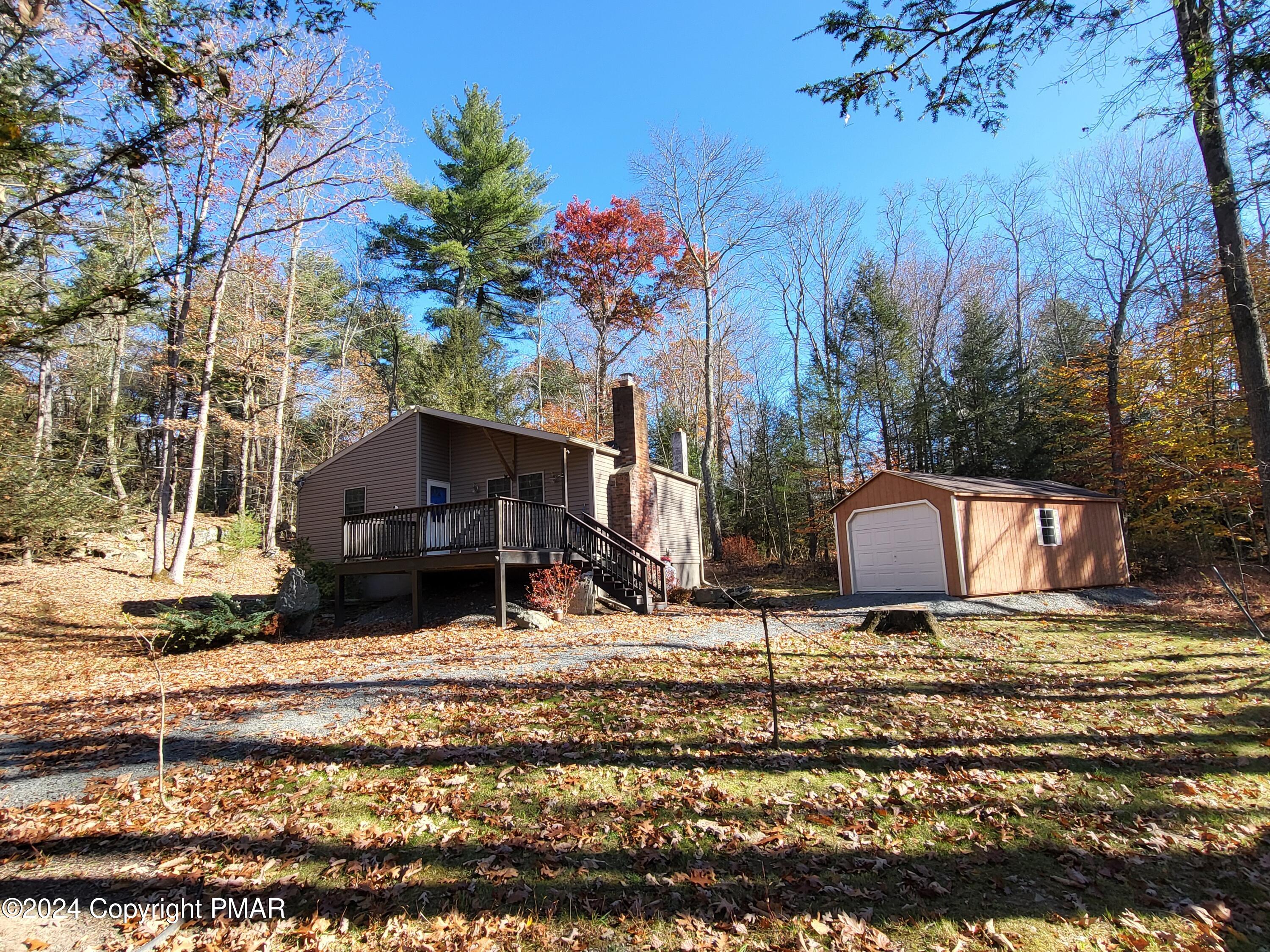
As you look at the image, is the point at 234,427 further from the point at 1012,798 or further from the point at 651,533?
the point at 1012,798

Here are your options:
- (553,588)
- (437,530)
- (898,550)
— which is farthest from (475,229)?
(898,550)

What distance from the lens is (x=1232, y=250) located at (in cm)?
781

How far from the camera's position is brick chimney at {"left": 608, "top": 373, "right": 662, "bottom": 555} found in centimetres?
1538

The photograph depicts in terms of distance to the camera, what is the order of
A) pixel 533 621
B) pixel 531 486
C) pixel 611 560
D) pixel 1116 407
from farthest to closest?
1. pixel 1116 407
2. pixel 531 486
3. pixel 611 560
4. pixel 533 621

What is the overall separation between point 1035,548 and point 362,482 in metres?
18.2

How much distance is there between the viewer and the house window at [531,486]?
51.6 feet

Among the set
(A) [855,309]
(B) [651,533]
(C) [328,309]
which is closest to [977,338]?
(A) [855,309]

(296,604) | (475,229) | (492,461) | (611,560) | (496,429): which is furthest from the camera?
(475,229)

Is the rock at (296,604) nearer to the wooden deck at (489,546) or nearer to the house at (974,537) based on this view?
the wooden deck at (489,546)

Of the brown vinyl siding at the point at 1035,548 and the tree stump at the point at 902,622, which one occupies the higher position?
the brown vinyl siding at the point at 1035,548

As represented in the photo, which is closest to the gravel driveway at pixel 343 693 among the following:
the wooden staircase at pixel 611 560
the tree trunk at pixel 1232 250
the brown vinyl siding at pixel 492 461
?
the wooden staircase at pixel 611 560

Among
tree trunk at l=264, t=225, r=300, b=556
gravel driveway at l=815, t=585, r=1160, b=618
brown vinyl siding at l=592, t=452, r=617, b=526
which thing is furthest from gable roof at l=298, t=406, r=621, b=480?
gravel driveway at l=815, t=585, r=1160, b=618

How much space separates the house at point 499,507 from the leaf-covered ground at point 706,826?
234 inches

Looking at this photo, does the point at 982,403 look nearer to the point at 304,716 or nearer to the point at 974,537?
the point at 974,537
